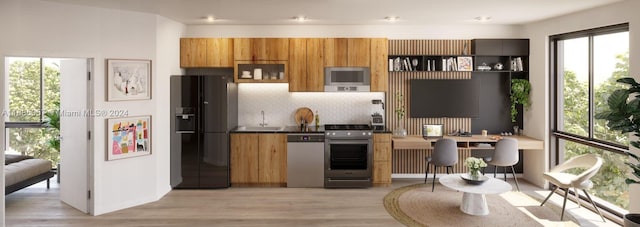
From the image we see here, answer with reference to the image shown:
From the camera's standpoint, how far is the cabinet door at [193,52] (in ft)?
19.8

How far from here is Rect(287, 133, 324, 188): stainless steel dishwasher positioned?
5926 millimetres

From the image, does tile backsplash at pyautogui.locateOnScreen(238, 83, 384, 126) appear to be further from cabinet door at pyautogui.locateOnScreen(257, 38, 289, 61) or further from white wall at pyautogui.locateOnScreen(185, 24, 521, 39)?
white wall at pyautogui.locateOnScreen(185, 24, 521, 39)

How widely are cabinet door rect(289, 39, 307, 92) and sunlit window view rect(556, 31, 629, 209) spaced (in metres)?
3.70

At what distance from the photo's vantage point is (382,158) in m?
5.98

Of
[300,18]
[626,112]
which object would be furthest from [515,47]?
[300,18]

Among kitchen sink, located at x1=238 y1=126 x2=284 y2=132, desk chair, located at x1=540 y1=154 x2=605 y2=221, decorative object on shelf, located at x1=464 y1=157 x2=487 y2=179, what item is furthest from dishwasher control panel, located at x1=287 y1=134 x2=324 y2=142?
desk chair, located at x1=540 y1=154 x2=605 y2=221

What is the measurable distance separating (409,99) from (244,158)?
277 centimetres

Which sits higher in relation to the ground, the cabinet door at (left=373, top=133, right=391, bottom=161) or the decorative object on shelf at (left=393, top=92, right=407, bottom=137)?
the decorative object on shelf at (left=393, top=92, right=407, bottom=137)

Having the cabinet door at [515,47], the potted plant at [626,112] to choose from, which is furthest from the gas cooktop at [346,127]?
the potted plant at [626,112]

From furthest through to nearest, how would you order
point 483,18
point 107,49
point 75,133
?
point 483,18 → point 75,133 → point 107,49

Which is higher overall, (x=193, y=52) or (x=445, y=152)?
(x=193, y=52)

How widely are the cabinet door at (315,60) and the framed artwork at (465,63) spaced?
2.16m

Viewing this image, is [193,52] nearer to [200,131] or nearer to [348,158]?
[200,131]

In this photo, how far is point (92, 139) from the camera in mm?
4699
